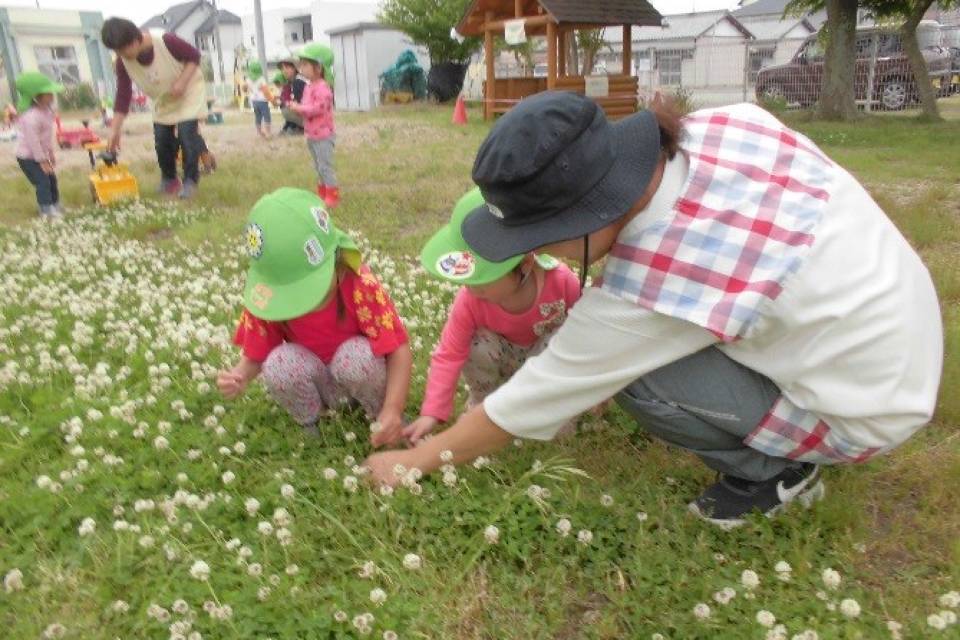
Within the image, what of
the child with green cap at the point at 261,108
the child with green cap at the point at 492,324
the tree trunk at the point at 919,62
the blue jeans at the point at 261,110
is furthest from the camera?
the blue jeans at the point at 261,110

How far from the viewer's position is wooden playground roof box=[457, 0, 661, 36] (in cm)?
1634

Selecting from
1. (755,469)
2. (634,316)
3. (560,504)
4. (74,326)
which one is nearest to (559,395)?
(634,316)

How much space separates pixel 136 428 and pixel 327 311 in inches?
34.6

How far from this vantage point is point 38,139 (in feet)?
27.9

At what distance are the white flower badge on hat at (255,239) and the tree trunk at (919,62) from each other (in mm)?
16429

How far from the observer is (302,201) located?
2.82 meters

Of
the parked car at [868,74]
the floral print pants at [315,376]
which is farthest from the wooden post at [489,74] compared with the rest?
the floral print pants at [315,376]

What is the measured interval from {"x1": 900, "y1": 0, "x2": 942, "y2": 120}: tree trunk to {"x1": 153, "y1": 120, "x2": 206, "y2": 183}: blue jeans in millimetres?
13750

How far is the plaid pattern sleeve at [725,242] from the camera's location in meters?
2.02

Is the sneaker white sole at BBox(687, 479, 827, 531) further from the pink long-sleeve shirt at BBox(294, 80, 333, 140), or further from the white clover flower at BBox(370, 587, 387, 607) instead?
the pink long-sleeve shirt at BBox(294, 80, 333, 140)

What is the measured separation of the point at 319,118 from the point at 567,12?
9.46m

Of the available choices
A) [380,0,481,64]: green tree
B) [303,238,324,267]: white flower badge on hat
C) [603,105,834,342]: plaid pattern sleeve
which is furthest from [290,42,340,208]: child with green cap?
[380,0,481,64]: green tree

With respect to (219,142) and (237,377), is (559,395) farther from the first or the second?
(219,142)

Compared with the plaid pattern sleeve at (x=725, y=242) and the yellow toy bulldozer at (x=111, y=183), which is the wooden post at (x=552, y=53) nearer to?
the yellow toy bulldozer at (x=111, y=183)
